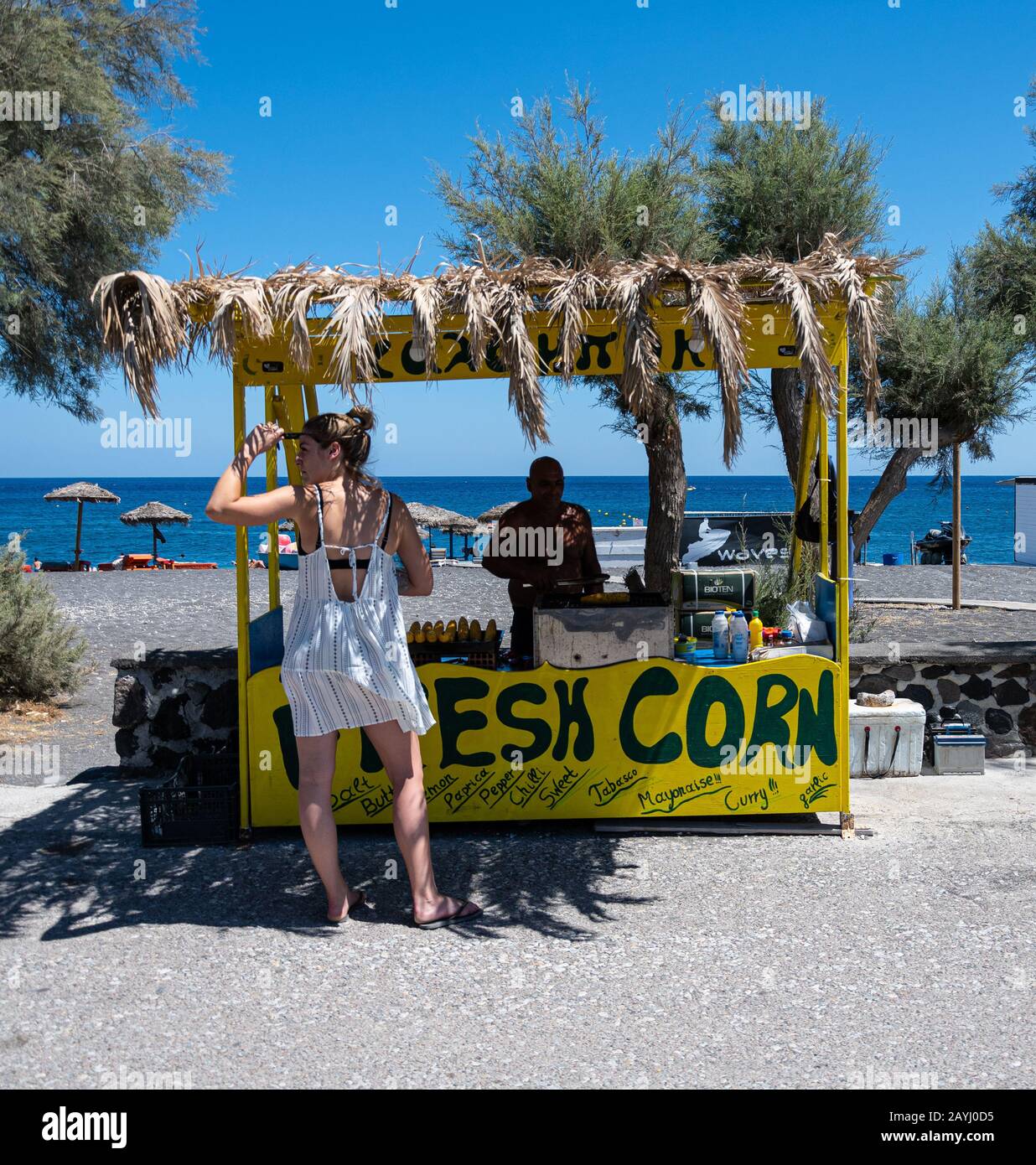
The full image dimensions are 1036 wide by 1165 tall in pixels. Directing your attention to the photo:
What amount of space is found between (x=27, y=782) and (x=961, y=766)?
5.75 meters

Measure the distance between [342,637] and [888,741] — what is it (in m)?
3.76

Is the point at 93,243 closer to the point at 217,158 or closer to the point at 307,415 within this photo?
the point at 217,158

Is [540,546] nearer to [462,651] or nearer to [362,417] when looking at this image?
[462,651]

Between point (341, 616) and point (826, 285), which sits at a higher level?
point (826, 285)

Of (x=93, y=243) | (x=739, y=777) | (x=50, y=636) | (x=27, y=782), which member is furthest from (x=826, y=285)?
(x=50, y=636)

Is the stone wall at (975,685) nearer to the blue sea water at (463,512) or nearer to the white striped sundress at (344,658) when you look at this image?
the white striped sundress at (344,658)

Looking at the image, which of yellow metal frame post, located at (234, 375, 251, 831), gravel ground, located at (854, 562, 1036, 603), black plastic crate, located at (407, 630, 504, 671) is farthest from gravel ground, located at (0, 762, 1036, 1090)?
gravel ground, located at (854, 562, 1036, 603)

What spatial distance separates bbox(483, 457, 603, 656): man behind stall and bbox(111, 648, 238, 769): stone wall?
5.61 feet

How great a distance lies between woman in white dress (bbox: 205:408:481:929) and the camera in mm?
4312

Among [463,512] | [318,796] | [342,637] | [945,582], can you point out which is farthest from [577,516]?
[463,512]

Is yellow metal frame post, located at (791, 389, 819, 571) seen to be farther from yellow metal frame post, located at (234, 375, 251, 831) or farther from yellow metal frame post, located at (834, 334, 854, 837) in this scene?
yellow metal frame post, located at (234, 375, 251, 831)

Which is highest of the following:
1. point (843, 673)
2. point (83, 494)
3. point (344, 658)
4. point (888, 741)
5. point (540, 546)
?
point (83, 494)

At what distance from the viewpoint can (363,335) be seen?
4.76 meters

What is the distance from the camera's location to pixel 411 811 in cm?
443
